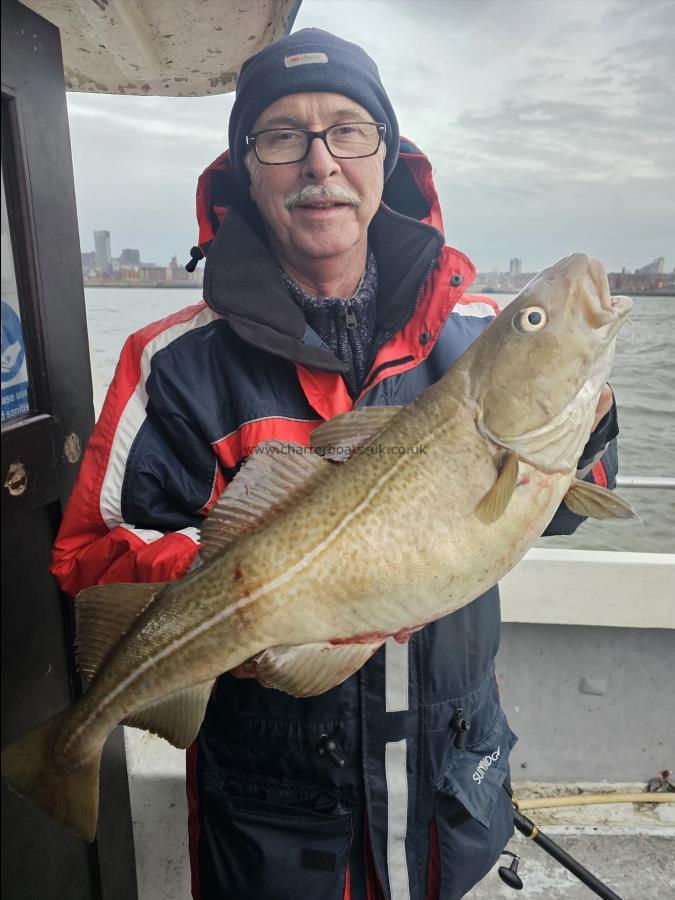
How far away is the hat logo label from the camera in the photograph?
2029 millimetres

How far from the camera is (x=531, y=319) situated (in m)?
1.47

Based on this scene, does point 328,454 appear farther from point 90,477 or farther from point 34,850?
point 34,850

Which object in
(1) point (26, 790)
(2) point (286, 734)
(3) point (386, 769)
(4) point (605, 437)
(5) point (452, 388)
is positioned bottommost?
(3) point (386, 769)

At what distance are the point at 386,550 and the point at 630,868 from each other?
277 cm

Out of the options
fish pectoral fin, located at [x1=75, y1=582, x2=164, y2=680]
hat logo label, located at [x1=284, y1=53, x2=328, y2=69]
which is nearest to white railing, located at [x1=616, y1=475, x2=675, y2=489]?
hat logo label, located at [x1=284, y1=53, x2=328, y2=69]

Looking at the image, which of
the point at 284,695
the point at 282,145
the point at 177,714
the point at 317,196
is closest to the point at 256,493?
the point at 177,714

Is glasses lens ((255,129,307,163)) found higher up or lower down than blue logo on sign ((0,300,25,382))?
higher up

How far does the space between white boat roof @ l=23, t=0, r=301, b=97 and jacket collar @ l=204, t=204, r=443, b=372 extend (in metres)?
0.73

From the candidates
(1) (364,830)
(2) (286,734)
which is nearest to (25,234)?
(2) (286,734)

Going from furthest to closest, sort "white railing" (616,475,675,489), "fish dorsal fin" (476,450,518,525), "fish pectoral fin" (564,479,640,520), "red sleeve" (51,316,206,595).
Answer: "white railing" (616,475,675,489)
"red sleeve" (51,316,206,595)
"fish pectoral fin" (564,479,640,520)
"fish dorsal fin" (476,450,518,525)

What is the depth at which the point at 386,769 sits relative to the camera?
6.04 ft

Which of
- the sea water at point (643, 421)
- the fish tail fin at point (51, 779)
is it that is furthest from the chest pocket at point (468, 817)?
the sea water at point (643, 421)

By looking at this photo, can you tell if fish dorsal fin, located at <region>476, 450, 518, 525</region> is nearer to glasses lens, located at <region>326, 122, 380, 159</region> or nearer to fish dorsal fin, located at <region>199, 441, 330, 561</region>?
fish dorsal fin, located at <region>199, 441, 330, 561</region>

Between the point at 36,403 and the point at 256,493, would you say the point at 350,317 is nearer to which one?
the point at 256,493
